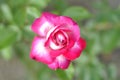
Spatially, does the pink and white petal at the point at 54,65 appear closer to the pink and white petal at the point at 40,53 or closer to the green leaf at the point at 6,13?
the pink and white petal at the point at 40,53

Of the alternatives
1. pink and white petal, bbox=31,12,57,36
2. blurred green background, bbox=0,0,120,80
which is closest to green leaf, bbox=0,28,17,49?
blurred green background, bbox=0,0,120,80

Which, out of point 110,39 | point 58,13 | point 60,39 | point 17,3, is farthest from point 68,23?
point 110,39

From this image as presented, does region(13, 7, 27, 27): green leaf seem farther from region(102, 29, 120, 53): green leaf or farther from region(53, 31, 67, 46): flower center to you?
region(102, 29, 120, 53): green leaf

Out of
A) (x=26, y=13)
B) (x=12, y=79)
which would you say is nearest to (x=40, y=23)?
(x=26, y=13)

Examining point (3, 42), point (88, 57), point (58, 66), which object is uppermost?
point (88, 57)

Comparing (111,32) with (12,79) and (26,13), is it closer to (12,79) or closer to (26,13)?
(26,13)

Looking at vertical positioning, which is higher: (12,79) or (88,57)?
(12,79)
